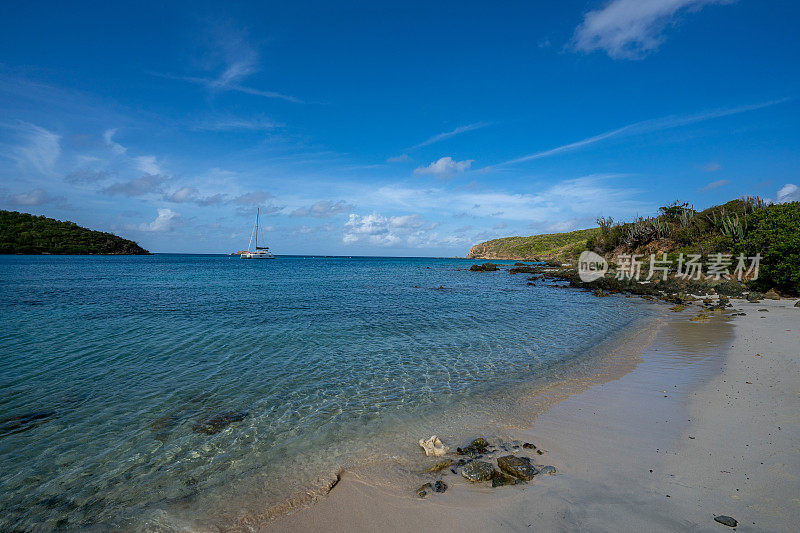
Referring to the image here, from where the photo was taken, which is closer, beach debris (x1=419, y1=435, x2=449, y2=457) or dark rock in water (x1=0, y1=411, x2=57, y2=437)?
beach debris (x1=419, y1=435, x2=449, y2=457)

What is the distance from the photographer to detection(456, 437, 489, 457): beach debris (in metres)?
6.13

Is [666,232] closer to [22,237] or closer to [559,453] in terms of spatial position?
[559,453]

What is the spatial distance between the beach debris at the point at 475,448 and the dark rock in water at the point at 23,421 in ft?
29.0

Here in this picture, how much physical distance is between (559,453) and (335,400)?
524cm

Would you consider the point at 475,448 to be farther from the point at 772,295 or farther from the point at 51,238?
the point at 51,238

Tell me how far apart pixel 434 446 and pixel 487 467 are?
1052mm

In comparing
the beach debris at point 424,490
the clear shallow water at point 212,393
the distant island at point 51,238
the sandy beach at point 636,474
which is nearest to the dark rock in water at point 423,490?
the beach debris at point 424,490

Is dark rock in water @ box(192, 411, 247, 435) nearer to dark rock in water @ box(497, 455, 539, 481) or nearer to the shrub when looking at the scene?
dark rock in water @ box(497, 455, 539, 481)

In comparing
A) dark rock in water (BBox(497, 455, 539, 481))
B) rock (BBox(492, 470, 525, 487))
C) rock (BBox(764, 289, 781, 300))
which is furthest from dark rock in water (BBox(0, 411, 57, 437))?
rock (BBox(764, 289, 781, 300))

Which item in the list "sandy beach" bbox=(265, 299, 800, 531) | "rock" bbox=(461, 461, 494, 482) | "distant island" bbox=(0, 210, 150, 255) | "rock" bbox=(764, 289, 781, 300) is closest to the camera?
"sandy beach" bbox=(265, 299, 800, 531)

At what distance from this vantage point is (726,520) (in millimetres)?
4086

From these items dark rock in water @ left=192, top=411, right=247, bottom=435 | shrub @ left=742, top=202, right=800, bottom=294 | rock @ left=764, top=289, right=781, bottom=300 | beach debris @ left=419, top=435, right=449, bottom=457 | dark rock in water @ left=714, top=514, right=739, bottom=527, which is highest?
shrub @ left=742, top=202, right=800, bottom=294

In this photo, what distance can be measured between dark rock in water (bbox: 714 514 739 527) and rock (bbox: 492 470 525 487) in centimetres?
230

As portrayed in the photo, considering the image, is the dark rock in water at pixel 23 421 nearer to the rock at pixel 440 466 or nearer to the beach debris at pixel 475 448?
the rock at pixel 440 466
